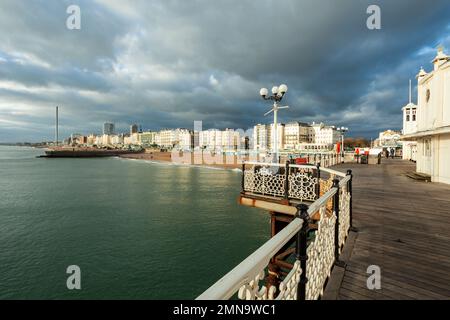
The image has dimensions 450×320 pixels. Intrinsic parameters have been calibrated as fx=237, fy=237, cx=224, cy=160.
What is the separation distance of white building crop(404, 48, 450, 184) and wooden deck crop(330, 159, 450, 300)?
18.9 feet

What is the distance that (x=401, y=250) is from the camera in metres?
4.36

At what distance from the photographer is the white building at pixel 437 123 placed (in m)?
12.1

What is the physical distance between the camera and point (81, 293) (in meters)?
9.85

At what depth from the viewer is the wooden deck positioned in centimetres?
317

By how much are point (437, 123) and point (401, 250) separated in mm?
12536

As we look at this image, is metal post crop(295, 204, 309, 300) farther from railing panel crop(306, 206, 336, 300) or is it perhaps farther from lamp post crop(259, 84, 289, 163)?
lamp post crop(259, 84, 289, 163)

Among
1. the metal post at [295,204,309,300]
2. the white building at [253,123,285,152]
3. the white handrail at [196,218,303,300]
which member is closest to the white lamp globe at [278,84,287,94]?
the metal post at [295,204,309,300]

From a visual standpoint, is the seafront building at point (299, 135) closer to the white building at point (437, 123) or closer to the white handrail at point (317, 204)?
the white building at point (437, 123)

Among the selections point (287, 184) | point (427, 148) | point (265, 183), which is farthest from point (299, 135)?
point (287, 184)

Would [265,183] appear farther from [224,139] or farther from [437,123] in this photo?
[224,139]
